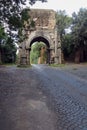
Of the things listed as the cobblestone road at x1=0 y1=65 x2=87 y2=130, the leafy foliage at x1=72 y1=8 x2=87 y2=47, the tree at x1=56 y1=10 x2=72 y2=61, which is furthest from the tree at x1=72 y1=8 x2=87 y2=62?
the cobblestone road at x1=0 y1=65 x2=87 y2=130

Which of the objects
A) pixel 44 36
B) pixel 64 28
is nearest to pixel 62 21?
pixel 64 28

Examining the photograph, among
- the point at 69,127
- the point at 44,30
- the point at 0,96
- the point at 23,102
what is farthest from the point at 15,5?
the point at 44,30

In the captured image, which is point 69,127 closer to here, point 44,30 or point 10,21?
point 10,21

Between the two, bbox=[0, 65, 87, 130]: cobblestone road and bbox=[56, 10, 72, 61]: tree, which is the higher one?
bbox=[56, 10, 72, 61]: tree

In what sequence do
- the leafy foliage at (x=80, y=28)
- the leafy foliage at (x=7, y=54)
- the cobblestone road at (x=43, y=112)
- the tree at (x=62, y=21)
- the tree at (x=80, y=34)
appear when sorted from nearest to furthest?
the cobblestone road at (x=43, y=112) < the leafy foliage at (x=80, y=28) < the tree at (x=80, y=34) < the leafy foliage at (x=7, y=54) < the tree at (x=62, y=21)

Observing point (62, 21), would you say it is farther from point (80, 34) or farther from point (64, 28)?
point (80, 34)

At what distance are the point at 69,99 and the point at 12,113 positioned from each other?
2.89 m

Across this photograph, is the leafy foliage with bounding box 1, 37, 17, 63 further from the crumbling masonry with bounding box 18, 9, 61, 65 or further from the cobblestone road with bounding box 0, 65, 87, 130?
the cobblestone road with bounding box 0, 65, 87, 130

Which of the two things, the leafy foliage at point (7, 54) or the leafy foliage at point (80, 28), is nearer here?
the leafy foliage at point (80, 28)

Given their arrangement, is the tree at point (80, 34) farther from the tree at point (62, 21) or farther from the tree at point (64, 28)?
the tree at point (62, 21)

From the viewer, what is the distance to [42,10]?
54.6 meters

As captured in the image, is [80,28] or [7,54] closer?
[80,28]

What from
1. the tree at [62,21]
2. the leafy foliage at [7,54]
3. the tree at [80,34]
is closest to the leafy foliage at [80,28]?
the tree at [80,34]

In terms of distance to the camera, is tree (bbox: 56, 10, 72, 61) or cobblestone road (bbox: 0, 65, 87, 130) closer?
cobblestone road (bbox: 0, 65, 87, 130)
